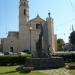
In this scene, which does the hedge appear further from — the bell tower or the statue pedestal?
the bell tower

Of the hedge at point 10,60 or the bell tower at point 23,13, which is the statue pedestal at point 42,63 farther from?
the bell tower at point 23,13

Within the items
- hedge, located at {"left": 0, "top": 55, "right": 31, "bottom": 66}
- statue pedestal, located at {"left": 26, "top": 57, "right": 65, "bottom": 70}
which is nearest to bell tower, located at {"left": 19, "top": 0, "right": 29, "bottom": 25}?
hedge, located at {"left": 0, "top": 55, "right": 31, "bottom": 66}

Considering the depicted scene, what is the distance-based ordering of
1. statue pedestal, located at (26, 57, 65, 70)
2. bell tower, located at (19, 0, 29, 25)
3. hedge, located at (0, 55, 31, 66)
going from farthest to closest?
bell tower, located at (19, 0, 29, 25) → hedge, located at (0, 55, 31, 66) → statue pedestal, located at (26, 57, 65, 70)

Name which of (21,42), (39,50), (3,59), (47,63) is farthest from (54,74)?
(21,42)

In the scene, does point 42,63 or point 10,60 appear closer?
point 42,63

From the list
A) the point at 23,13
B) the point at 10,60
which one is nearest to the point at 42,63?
the point at 10,60

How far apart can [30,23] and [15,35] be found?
752 centimetres

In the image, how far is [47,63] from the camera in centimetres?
2750

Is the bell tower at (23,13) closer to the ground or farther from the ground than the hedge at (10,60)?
farther from the ground

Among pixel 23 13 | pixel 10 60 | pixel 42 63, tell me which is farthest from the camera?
pixel 23 13

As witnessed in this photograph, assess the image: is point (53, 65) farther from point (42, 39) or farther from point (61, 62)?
point (42, 39)

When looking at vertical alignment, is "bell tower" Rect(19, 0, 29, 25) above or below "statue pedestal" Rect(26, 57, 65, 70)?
above

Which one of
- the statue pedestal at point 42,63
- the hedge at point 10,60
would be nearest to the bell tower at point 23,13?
the hedge at point 10,60

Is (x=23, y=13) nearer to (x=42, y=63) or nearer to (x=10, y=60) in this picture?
(x=10, y=60)
